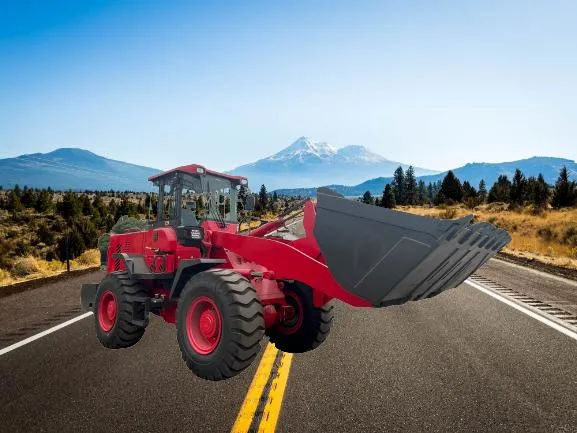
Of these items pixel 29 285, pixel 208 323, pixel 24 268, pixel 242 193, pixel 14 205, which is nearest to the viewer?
pixel 208 323

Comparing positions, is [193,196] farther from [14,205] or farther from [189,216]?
[14,205]

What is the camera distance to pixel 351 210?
4.20m

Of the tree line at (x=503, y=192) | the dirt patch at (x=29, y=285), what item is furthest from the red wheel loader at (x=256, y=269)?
the tree line at (x=503, y=192)

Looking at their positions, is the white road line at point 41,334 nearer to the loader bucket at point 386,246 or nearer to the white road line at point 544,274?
the loader bucket at point 386,246

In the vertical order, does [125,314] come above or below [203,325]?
below

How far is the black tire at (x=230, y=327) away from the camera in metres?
4.57

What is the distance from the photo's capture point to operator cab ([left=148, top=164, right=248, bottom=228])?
264 inches

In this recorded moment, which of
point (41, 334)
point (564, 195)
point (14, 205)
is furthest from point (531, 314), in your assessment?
point (14, 205)

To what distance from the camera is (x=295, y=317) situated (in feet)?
19.6

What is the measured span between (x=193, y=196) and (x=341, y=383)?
3.51m

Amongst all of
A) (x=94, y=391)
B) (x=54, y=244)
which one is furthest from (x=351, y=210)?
(x=54, y=244)

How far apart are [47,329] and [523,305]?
27.7 ft

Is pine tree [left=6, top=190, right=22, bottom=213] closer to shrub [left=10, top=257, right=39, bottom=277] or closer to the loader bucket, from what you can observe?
shrub [left=10, top=257, right=39, bottom=277]

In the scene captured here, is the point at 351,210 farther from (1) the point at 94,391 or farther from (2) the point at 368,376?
(1) the point at 94,391
